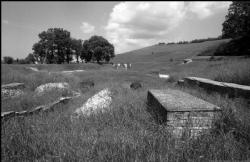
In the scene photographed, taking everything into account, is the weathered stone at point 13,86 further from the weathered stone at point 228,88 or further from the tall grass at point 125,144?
the weathered stone at point 228,88

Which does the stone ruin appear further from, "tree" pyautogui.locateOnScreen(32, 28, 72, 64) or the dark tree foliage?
"tree" pyautogui.locateOnScreen(32, 28, 72, 64)

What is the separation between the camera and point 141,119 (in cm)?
385

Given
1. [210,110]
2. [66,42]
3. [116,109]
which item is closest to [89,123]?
[116,109]

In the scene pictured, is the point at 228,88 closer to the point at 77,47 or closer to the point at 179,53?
the point at 77,47

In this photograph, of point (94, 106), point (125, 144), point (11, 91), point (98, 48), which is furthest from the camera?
point (98, 48)

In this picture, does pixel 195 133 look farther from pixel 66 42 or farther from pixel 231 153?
pixel 66 42

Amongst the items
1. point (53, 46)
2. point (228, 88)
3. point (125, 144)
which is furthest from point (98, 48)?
point (125, 144)

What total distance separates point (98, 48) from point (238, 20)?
119 ft

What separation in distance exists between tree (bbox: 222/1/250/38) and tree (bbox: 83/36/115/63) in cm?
3304

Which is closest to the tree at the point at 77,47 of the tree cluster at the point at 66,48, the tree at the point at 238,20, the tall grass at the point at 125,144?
the tree cluster at the point at 66,48

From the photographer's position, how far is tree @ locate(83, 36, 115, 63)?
51344 millimetres

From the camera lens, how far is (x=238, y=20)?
30.2 m

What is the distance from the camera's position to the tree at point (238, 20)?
29.5 meters

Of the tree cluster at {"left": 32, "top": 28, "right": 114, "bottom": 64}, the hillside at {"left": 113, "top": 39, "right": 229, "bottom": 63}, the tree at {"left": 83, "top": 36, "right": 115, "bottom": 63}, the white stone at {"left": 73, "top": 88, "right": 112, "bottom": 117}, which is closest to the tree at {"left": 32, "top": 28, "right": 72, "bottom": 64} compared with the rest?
the tree cluster at {"left": 32, "top": 28, "right": 114, "bottom": 64}
